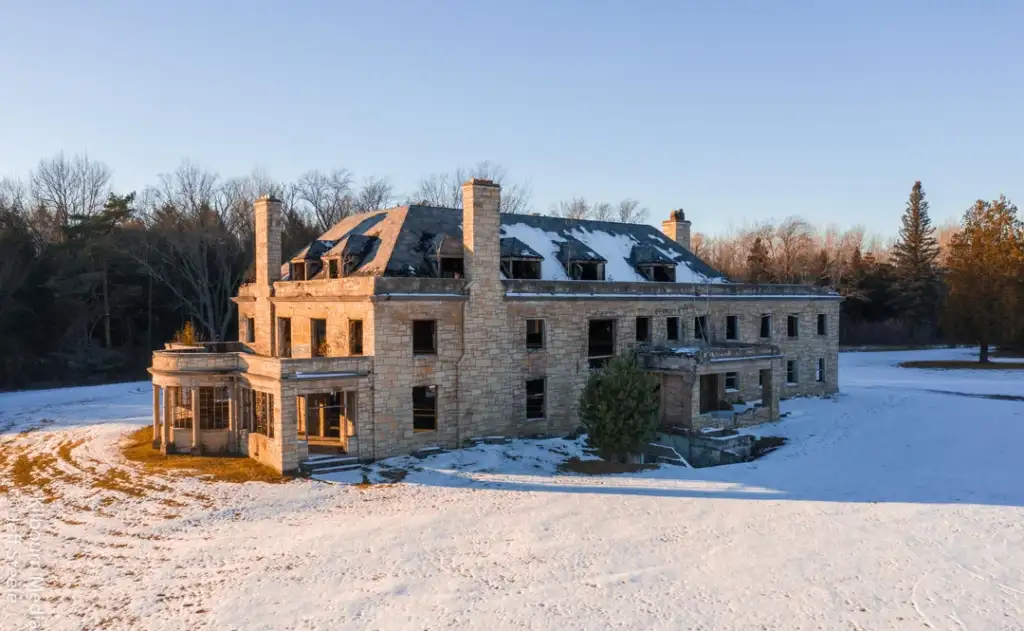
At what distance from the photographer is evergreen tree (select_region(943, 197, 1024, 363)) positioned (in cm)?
5950

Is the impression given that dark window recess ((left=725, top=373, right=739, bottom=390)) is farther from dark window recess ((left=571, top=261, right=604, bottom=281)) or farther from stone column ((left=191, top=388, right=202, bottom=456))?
stone column ((left=191, top=388, right=202, bottom=456))

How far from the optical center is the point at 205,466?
26578mm

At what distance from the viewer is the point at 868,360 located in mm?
65562

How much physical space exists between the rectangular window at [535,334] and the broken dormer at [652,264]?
8.52 meters

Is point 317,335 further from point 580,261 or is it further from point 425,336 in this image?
point 580,261

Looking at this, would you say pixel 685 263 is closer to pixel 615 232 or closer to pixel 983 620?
pixel 615 232

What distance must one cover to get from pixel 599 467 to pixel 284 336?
16.6m

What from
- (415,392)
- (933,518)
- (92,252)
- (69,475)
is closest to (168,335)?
(92,252)

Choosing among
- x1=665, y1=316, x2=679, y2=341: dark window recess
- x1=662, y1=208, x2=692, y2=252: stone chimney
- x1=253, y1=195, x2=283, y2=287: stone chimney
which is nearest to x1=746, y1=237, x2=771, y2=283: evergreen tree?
x1=662, y1=208, x2=692, y2=252: stone chimney

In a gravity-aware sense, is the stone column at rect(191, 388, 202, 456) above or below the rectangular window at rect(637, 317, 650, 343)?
below

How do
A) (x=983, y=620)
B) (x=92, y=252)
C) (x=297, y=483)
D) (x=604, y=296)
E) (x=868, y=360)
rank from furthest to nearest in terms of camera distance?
(x=868, y=360) → (x=92, y=252) → (x=604, y=296) → (x=297, y=483) → (x=983, y=620)

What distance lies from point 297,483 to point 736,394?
23.9m

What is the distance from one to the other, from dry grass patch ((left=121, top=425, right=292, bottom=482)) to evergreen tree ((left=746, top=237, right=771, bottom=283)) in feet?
227

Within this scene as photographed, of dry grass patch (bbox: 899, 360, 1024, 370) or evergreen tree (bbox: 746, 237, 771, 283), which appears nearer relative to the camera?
dry grass patch (bbox: 899, 360, 1024, 370)
